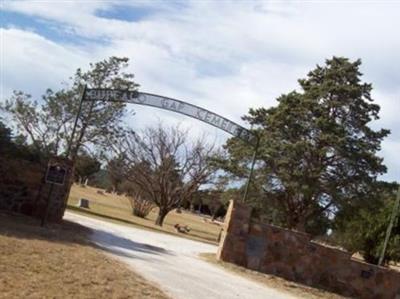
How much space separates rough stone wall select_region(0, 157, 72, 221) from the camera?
693 inches

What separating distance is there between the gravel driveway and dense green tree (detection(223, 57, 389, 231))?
39.9 ft

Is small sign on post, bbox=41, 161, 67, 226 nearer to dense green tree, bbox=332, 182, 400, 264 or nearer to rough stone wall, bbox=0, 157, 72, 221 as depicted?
rough stone wall, bbox=0, 157, 72, 221

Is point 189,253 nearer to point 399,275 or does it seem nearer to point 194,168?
point 399,275

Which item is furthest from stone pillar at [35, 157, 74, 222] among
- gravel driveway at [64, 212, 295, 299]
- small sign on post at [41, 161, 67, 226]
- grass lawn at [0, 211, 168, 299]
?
grass lawn at [0, 211, 168, 299]

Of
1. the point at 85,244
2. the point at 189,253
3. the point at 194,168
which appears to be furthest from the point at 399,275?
the point at 194,168

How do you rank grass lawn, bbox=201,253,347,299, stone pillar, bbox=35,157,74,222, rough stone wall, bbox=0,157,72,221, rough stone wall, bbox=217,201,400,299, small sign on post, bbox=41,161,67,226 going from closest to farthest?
grass lawn, bbox=201,253,347,299 < small sign on post, bbox=41,161,67,226 < rough stone wall, bbox=217,201,400,299 < rough stone wall, bbox=0,157,72,221 < stone pillar, bbox=35,157,74,222

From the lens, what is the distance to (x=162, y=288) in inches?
386

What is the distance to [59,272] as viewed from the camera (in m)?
9.06

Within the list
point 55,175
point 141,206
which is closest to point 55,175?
point 55,175

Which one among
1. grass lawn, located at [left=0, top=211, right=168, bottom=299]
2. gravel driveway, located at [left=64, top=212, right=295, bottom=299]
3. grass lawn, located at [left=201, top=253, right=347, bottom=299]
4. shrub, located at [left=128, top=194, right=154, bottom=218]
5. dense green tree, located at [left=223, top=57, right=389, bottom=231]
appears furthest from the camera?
shrub, located at [left=128, top=194, right=154, bottom=218]

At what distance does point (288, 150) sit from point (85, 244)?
16.7 meters

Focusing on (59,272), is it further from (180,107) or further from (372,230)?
(372,230)

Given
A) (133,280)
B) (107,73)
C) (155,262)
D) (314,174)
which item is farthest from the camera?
(107,73)

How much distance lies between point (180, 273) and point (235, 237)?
5163mm
